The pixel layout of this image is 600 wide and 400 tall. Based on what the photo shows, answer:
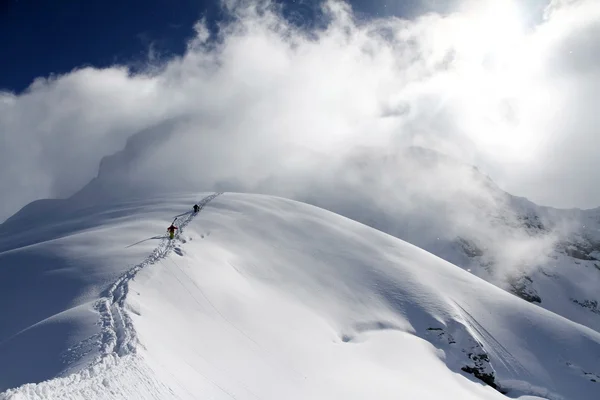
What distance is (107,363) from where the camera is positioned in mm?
13828

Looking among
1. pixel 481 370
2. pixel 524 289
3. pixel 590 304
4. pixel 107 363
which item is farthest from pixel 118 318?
pixel 590 304

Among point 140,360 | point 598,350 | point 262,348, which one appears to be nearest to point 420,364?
point 262,348

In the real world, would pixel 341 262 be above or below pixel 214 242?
above

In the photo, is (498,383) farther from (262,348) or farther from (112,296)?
(112,296)

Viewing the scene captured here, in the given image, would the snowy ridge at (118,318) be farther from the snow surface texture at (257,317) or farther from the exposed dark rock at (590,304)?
the exposed dark rock at (590,304)

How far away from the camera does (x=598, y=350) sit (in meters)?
43.1

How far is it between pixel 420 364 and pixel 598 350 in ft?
80.0

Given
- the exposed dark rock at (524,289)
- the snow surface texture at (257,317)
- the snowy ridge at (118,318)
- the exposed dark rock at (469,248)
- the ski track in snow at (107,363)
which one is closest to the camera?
the ski track in snow at (107,363)

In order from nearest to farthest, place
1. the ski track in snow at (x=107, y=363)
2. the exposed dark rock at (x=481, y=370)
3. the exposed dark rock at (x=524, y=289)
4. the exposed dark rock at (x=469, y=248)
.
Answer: the ski track in snow at (x=107, y=363), the exposed dark rock at (x=481, y=370), the exposed dark rock at (x=524, y=289), the exposed dark rock at (x=469, y=248)

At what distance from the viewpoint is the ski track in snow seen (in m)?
11.1

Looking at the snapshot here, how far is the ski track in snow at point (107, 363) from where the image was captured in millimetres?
11102

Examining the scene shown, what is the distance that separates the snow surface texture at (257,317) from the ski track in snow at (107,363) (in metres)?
0.06

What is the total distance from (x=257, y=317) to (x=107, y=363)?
12679 millimetres

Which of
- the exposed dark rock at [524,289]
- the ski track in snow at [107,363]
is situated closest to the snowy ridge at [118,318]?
the ski track in snow at [107,363]
